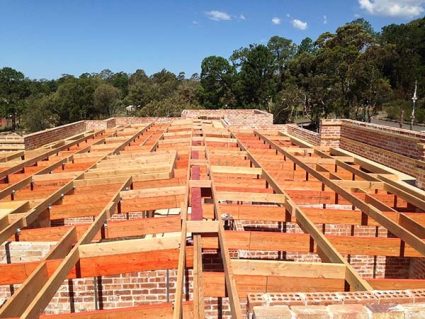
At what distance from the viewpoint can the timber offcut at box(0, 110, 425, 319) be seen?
2.80m

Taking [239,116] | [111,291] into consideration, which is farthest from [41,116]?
[111,291]

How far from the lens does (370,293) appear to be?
2514 millimetres

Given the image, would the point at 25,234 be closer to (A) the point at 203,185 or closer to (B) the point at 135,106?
(A) the point at 203,185

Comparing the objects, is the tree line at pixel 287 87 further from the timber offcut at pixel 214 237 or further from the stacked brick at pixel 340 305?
the stacked brick at pixel 340 305

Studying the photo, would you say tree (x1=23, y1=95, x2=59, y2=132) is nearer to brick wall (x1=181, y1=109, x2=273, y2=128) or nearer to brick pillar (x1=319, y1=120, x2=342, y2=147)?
brick wall (x1=181, y1=109, x2=273, y2=128)

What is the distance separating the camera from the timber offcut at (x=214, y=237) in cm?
280

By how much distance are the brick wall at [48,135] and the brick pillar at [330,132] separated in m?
9.37

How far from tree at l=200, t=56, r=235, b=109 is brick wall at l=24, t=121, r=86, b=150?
141ft

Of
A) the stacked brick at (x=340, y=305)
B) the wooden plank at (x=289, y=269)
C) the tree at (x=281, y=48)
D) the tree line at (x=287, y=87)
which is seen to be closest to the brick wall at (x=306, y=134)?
the wooden plank at (x=289, y=269)

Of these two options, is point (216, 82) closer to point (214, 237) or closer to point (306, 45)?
point (306, 45)

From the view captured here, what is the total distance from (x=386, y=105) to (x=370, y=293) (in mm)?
43237

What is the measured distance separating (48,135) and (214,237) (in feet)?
40.6

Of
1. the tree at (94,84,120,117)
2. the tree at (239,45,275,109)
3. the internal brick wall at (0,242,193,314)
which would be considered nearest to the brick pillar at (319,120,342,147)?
the internal brick wall at (0,242,193,314)

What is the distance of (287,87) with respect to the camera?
160 ft
